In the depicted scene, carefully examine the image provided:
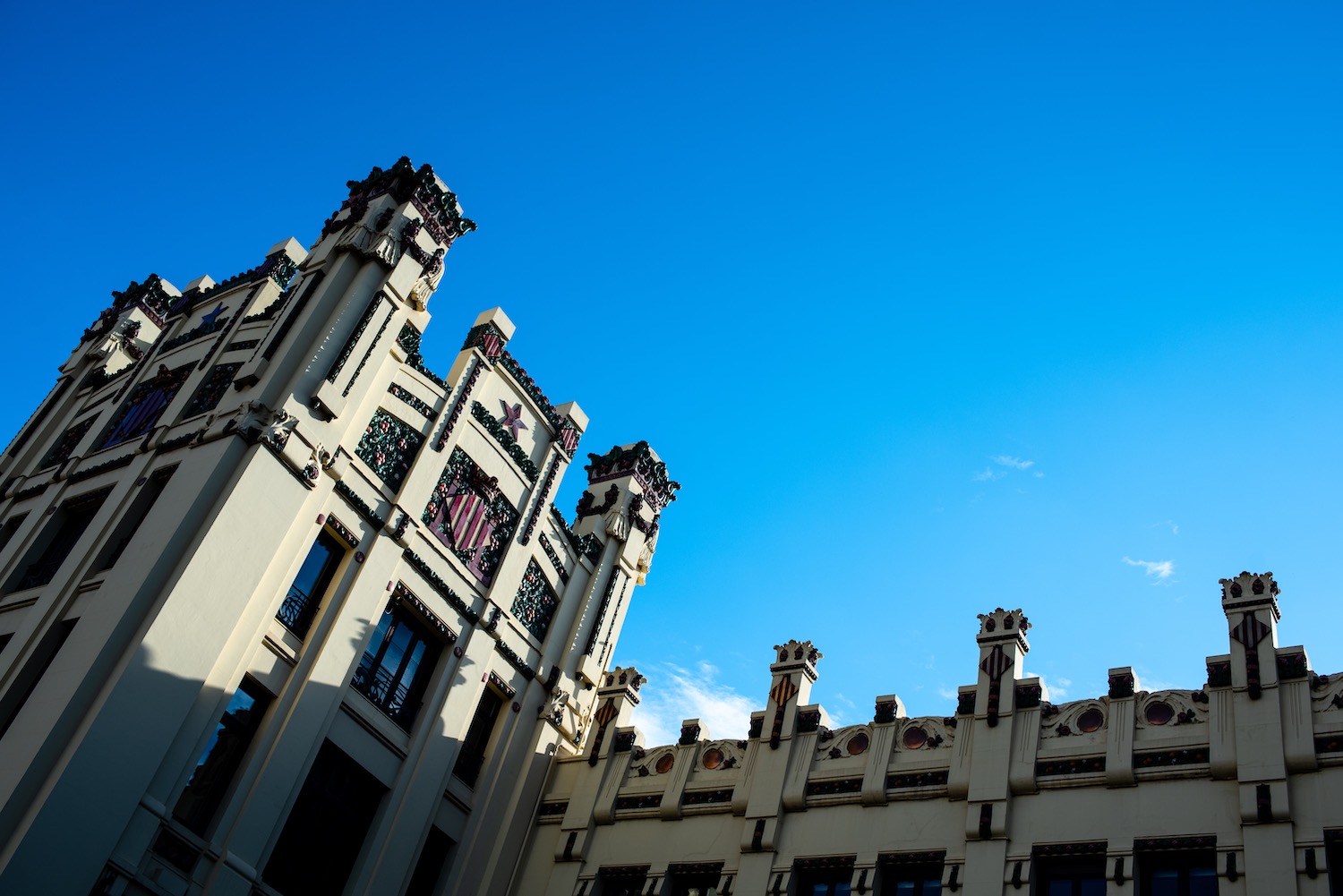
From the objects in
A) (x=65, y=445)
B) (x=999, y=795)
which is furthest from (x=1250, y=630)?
(x=65, y=445)

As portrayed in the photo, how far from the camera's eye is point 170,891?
807 inches

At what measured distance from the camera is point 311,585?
2461 centimetres

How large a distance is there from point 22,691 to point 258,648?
152 inches

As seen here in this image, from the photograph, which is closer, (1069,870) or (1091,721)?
(1069,870)

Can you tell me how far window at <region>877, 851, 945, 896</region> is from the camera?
21828mm

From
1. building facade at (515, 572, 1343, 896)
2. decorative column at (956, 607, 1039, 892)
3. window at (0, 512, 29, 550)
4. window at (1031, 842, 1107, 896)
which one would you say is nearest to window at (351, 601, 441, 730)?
building facade at (515, 572, 1343, 896)

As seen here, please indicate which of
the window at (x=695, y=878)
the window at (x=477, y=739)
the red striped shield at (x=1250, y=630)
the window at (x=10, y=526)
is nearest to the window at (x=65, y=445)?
the window at (x=10, y=526)

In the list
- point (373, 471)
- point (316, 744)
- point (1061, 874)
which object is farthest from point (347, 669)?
point (1061, 874)

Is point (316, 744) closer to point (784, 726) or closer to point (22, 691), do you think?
point (22, 691)

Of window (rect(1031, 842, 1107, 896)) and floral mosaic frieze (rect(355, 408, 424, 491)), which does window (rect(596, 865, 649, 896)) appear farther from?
floral mosaic frieze (rect(355, 408, 424, 491))

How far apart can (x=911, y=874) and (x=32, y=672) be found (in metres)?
15.6

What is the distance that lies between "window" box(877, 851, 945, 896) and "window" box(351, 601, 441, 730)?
1004 cm

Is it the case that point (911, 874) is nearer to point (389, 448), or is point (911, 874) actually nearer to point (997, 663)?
point (997, 663)

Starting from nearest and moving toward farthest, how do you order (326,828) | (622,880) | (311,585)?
1. (326,828)
2. (311,585)
3. (622,880)
